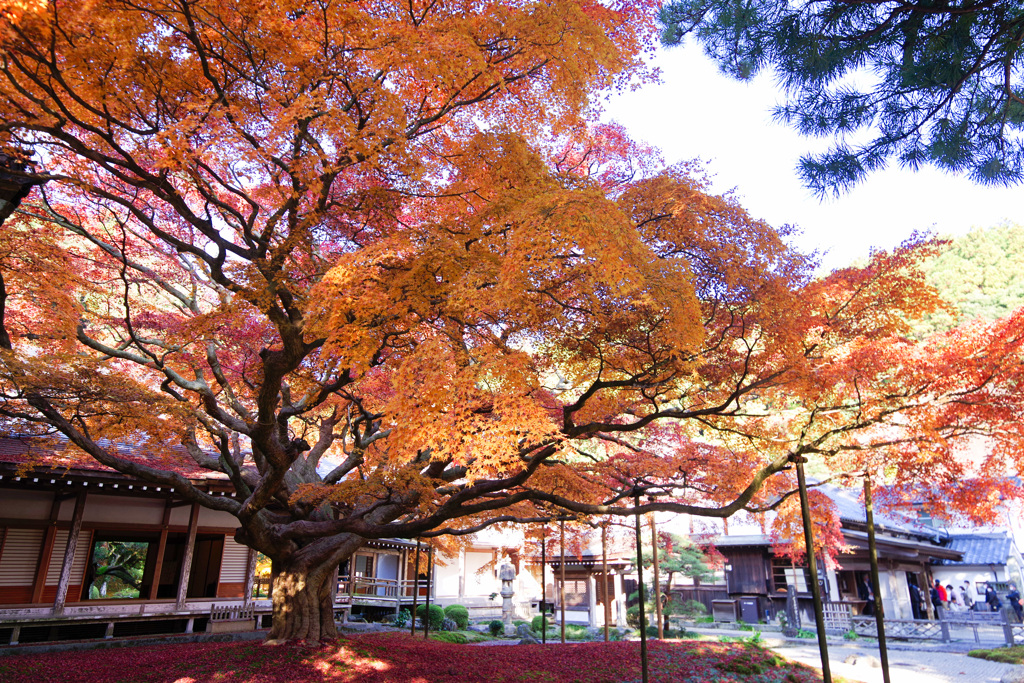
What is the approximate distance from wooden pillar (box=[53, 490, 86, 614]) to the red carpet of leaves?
1625 mm

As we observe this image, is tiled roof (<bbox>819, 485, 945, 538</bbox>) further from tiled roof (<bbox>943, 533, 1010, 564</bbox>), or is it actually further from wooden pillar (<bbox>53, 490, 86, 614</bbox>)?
wooden pillar (<bbox>53, 490, 86, 614</bbox>)

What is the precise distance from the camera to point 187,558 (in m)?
14.0

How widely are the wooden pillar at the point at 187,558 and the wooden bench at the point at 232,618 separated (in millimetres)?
879

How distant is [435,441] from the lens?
271 inches

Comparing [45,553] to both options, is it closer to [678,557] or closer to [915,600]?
[678,557]

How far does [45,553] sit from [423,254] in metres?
12.2

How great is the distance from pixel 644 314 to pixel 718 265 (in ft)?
3.98

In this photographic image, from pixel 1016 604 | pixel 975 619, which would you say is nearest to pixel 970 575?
pixel 1016 604

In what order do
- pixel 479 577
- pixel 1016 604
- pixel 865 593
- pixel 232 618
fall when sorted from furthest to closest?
pixel 479 577 → pixel 865 593 → pixel 1016 604 → pixel 232 618

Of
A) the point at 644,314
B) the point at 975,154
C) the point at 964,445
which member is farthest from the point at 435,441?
the point at 964,445

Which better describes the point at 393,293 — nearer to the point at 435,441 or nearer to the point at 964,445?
the point at 435,441

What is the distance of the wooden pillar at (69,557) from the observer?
11.9 m

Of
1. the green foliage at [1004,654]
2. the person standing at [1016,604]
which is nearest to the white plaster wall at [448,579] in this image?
the green foliage at [1004,654]

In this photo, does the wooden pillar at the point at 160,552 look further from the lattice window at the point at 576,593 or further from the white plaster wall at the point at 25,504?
the lattice window at the point at 576,593
